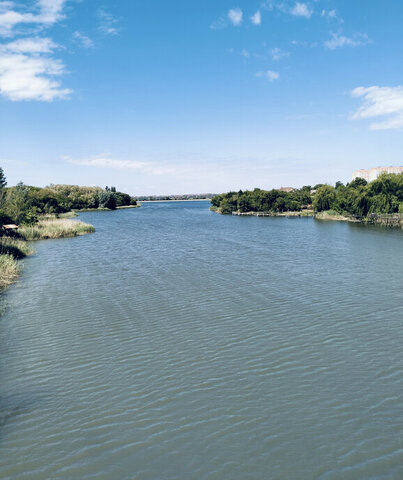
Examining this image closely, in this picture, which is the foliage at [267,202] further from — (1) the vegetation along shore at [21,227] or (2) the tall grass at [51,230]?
(2) the tall grass at [51,230]

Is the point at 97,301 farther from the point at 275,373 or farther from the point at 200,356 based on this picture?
the point at 275,373

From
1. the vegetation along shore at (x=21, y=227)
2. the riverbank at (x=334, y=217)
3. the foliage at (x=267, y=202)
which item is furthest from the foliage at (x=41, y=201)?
the riverbank at (x=334, y=217)

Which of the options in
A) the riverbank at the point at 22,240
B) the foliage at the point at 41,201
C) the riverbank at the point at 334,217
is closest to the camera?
the riverbank at the point at 22,240

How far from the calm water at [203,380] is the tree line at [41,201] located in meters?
24.0

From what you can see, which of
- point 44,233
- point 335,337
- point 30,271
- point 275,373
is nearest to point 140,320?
point 275,373

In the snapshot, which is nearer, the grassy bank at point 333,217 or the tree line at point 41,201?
the tree line at point 41,201

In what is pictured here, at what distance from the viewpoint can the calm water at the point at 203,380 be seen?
24.8 ft

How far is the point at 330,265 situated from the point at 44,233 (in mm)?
36614

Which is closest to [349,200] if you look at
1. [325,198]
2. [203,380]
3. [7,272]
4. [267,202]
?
[325,198]

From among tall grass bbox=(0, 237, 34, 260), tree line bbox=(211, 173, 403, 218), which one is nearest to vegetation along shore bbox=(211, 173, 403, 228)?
tree line bbox=(211, 173, 403, 218)

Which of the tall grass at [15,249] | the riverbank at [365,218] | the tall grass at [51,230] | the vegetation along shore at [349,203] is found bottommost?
the tall grass at [15,249]

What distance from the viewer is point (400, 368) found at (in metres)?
11.2

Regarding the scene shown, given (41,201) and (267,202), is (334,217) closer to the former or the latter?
(267,202)

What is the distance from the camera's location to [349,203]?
75.9 meters
